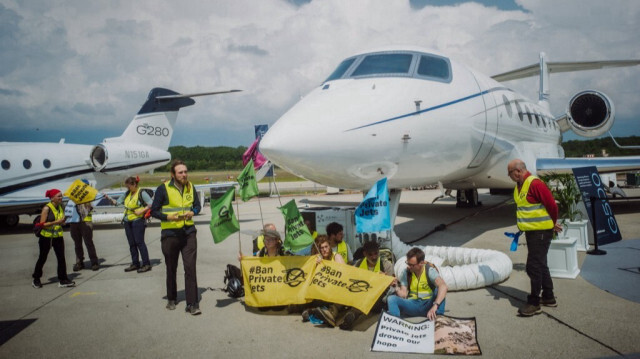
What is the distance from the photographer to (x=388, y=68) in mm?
6199

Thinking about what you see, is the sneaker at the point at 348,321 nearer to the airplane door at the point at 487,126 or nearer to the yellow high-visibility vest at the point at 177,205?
the yellow high-visibility vest at the point at 177,205

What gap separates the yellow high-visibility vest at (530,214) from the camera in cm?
432

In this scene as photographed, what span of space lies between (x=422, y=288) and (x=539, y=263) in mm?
1355

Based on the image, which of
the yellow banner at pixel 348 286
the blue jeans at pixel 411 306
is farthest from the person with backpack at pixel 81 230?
the blue jeans at pixel 411 306

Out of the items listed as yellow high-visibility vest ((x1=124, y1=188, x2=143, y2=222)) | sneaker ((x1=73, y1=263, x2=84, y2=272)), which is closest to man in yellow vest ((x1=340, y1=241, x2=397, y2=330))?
yellow high-visibility vest ((x1=124, y1=188, x2=143, y2=222))

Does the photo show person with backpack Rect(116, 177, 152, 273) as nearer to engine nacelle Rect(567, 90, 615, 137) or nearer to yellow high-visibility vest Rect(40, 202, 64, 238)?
yellow high-visibility vest Rect(40, 202, 64, 238)

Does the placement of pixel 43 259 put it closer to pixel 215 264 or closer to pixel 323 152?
pixel 215 264

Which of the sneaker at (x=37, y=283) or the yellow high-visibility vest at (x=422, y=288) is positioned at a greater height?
the yellow high-visibility vest at (x=422, y=288)

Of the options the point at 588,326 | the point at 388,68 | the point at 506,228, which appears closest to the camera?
the point at 588,326

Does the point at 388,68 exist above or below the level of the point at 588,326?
above

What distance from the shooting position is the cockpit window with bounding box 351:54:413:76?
6146 millimetres

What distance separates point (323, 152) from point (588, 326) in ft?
11.2

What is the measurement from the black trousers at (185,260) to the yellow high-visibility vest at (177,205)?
0.53 feet

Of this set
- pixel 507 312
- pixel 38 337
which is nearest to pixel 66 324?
pixel 38 337
